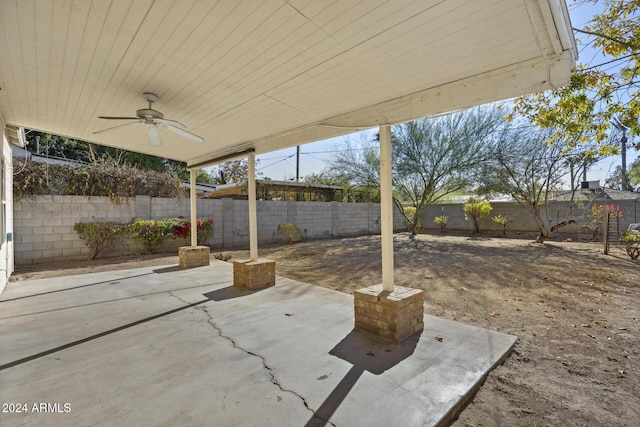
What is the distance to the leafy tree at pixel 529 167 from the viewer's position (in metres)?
9.61

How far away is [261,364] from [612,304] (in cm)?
448

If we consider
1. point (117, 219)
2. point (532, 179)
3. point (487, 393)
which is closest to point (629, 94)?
point (487, 393)

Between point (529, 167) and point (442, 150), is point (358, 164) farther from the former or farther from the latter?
point (529, 167)

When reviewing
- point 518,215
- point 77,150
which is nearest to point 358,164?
point 518,215

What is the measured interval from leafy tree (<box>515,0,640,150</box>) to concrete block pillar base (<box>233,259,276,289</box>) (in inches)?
182

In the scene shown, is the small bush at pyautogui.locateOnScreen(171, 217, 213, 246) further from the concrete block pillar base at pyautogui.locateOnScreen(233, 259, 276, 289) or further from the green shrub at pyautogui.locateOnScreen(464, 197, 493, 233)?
the green shrub at pyautogui.locateOnScreen(464, 197, 493, 233)

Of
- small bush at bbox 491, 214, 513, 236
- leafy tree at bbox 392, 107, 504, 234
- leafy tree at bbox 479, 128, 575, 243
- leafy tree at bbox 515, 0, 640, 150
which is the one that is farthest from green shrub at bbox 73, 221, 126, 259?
small bush at bbox 491, 214, 513, 236

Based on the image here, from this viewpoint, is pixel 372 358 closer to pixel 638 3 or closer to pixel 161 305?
pixel 161 305

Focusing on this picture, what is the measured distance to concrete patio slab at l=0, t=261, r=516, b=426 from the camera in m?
1.73

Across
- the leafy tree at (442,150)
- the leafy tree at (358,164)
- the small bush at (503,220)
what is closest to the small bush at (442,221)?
the small bush at (503,220)

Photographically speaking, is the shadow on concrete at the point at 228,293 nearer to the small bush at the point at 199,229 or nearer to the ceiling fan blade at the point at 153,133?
the ceiling fan blade at the point at 153,133

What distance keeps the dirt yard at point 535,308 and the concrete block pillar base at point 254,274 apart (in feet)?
3.04

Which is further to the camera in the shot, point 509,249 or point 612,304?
point 509,249

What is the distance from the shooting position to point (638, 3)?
328 cm
